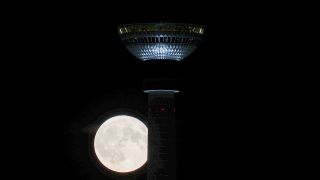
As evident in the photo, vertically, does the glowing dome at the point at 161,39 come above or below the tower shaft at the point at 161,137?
above

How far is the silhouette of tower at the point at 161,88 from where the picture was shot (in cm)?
920

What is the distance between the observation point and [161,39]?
9.16 m

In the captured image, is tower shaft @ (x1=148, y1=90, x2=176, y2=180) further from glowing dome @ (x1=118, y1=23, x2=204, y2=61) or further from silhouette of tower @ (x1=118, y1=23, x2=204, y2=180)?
glowing dome @ (x1=118, y1=23, x2=204, y2=61)

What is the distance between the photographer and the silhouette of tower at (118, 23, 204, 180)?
920 centimetres

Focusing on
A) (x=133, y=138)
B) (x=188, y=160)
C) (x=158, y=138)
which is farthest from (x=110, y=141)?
(x=158, y=138)

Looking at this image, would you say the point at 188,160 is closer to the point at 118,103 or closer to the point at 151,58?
the point at 118,103

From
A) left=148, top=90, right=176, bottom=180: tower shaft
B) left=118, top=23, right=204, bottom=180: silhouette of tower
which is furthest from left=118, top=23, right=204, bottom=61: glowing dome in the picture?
left=148, top=90, right=176, bottom=180: tower shaft

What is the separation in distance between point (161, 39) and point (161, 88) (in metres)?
0.55

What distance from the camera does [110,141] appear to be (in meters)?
11.2

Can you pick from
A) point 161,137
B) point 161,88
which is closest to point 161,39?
point 161,88

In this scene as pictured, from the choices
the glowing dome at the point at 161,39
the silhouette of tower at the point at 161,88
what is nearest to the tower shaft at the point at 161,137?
the silhouette of tower at the point at 161,88

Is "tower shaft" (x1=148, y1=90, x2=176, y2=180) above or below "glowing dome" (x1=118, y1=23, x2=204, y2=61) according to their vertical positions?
below

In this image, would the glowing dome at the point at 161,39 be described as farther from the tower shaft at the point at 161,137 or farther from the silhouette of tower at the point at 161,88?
the tower shaft at the point at 161,137

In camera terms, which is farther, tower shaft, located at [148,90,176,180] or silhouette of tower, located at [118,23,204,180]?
tower shaft, located at [148,90,176,180]
